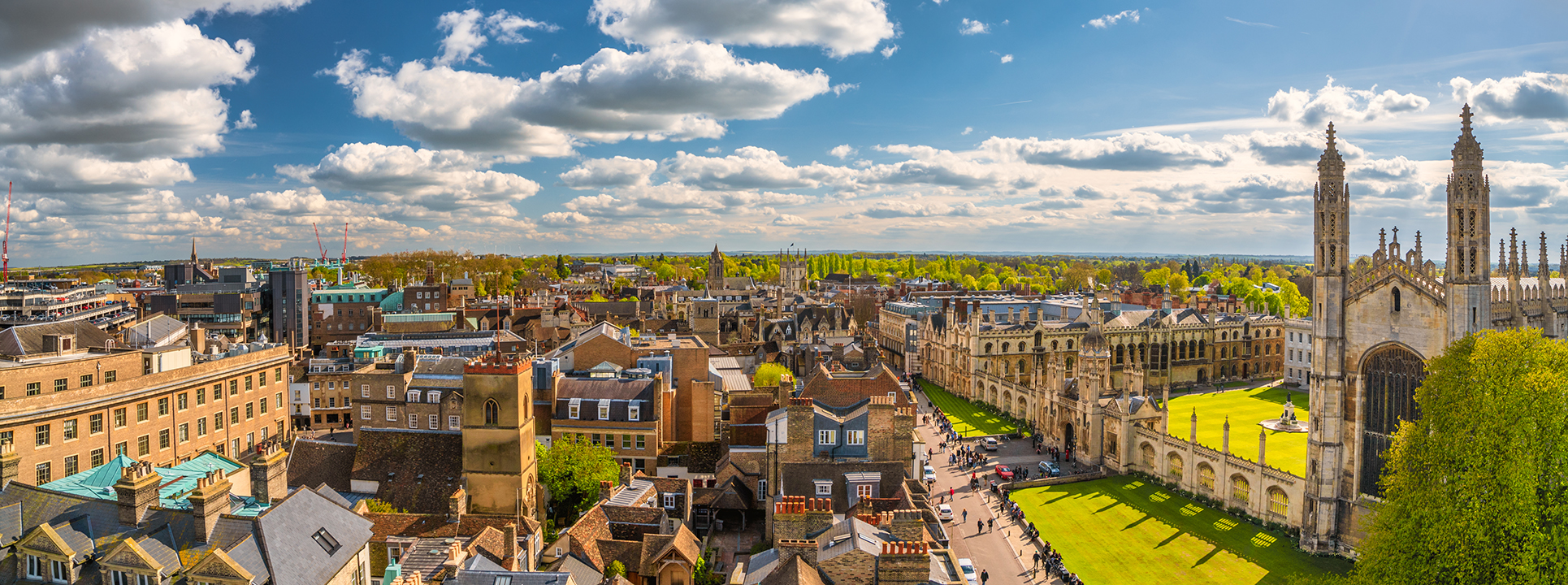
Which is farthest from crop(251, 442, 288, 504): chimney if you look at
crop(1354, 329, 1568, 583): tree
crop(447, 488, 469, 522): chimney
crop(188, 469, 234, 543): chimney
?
crop(1354, 329, 1568, 583): tree

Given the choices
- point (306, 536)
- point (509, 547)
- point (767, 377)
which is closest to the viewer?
point (306, 536)

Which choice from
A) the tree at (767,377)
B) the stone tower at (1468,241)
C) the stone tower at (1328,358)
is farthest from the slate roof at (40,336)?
the stone tower at (1468,241)

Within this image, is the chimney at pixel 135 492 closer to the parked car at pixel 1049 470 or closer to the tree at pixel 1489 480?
the tree at pixel 1489 480

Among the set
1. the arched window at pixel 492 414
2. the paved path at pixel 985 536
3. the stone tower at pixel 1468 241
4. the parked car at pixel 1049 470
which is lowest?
the paved path at pixel 985 536

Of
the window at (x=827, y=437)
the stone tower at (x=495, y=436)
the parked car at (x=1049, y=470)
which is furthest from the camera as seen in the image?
the parked car at (x=1049, y=470)

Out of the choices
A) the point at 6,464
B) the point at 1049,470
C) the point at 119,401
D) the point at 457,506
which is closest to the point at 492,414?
the point at 457,506

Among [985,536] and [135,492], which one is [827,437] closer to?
[985,536]

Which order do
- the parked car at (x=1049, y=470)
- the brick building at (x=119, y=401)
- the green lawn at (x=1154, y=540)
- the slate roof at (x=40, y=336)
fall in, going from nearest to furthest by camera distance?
the green lawn at (x=1154, y=540)
the brick building at (x=119, y=401)
the slate roof at (x=40, y=336)
the parked car at (x=1049, y=470)

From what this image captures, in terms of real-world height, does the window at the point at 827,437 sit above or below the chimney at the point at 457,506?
above
